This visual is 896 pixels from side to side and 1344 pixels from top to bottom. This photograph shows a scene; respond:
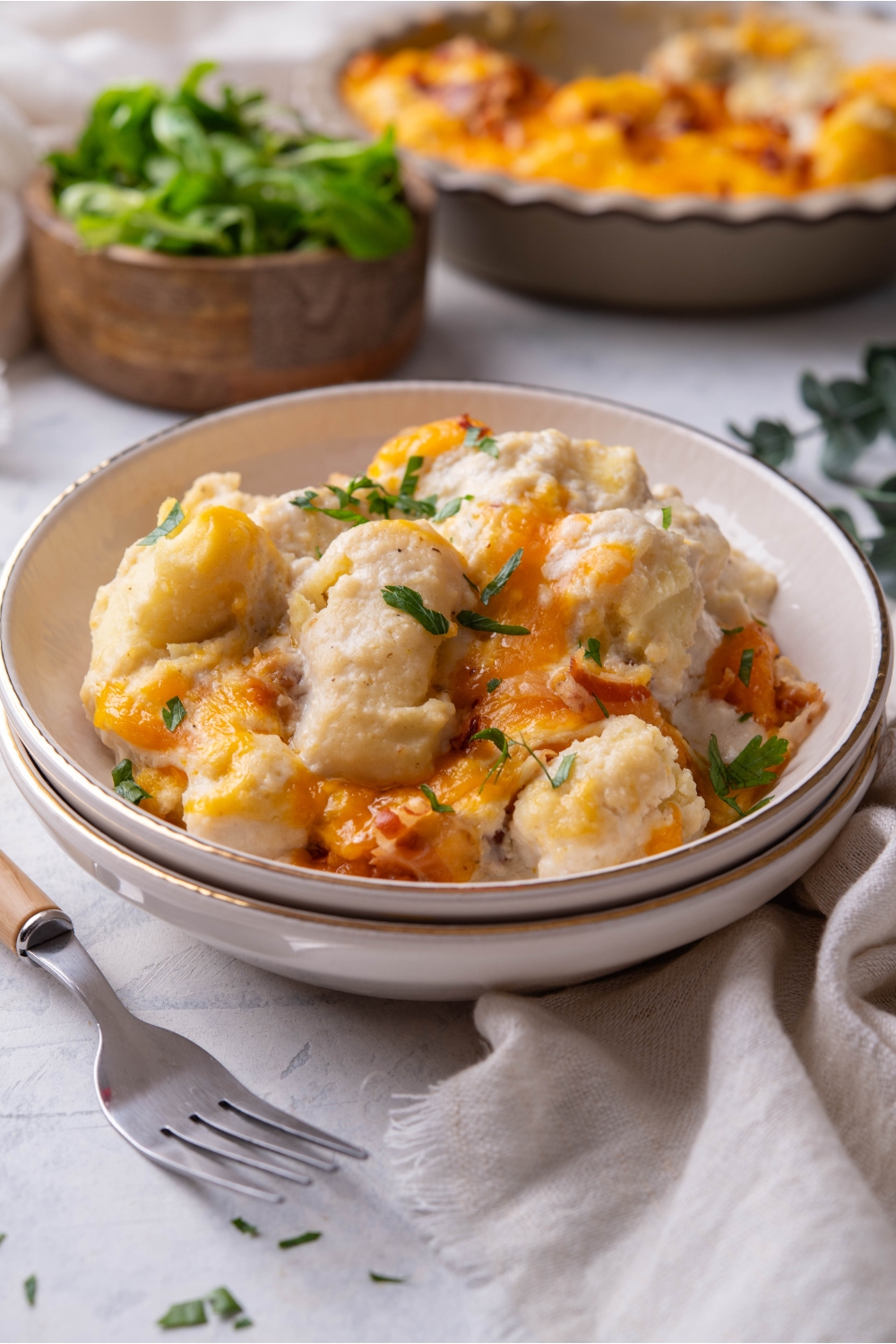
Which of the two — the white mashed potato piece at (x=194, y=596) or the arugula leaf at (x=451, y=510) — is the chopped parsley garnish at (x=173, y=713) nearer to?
the white mashed potato piece at (x=194, y=596)

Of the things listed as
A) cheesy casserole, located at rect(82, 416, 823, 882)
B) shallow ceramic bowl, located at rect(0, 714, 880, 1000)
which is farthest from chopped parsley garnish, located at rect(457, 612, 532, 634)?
shallow ceramic bowl, located at rect(0, 714, 880, 1000)

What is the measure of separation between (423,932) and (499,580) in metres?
0.65

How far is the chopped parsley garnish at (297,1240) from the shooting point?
68.0 inches

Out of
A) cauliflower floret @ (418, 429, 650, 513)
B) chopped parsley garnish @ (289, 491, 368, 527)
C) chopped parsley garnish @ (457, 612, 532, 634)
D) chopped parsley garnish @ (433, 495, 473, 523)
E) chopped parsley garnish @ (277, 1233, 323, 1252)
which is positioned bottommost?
chopped parsley garnish @ (277, 1233, 323, 1252)

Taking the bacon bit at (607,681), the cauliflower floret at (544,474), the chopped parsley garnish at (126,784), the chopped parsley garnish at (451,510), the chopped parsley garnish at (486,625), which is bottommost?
the chopped parsley garnish at (126,784)

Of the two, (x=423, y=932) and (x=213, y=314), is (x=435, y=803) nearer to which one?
(x=423, y=932)

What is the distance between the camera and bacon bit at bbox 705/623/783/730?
229cm

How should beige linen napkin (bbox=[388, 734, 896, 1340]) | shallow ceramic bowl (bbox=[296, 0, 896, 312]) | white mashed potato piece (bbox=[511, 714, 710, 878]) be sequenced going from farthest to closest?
shallow ceramic bowl (bbox=[296, 0, 896, 312]) < white mashed potato piece (bbox=[511, 714, 710, 878]) < beige linen napkin (bbox=[388, 734, 896, 1340])

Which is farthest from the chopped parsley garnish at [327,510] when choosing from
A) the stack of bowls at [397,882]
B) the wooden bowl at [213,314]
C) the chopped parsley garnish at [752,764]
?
the wooden bowl at [213,314]

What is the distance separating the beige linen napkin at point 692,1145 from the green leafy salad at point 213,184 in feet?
8.52

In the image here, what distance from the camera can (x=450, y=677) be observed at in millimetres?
2125

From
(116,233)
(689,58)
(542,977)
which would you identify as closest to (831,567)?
Result: (542,977)

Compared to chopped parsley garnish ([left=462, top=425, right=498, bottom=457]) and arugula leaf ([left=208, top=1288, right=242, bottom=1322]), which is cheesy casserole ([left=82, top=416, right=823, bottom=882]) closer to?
chopped parsley garnish ([left=462, top=425, right=498, bottom=457])

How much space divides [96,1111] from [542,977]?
0.71 m
